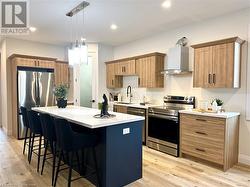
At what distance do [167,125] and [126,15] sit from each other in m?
2.43

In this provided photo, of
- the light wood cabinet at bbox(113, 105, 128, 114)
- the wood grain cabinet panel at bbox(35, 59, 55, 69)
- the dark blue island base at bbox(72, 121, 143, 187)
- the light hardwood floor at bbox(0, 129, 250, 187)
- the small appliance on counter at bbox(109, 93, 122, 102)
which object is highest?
the wood grain cabinet panel at bbox(35, 59, 55, 69)

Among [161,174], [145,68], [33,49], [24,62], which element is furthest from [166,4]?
[33,49]

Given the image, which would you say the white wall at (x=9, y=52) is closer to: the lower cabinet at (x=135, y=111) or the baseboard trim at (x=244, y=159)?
the lower cabinet at (x=135, y=111)

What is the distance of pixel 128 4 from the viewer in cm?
331

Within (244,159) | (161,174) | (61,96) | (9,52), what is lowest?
(161,174)

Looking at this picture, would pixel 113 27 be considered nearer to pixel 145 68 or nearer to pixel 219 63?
pixel 145 68

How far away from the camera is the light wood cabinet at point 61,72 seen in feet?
19.4

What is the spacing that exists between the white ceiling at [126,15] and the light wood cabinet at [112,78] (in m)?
1.18

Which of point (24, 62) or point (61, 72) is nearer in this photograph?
point (24, 62)

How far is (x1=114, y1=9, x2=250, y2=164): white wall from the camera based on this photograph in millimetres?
3520

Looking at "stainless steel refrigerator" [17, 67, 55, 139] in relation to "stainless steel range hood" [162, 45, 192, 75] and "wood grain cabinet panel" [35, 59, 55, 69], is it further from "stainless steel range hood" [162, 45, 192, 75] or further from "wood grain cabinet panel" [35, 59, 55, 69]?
"stainless steel range hood" [162, 45, 192, 75]

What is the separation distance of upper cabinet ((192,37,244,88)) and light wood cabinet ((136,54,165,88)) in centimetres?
111

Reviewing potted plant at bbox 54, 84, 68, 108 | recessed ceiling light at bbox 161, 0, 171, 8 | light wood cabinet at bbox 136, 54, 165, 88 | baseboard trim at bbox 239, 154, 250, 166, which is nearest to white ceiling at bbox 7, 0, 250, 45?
recessed ceiling light at bbox 161, 0, 171, 8

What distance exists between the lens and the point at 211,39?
13.0 ft
